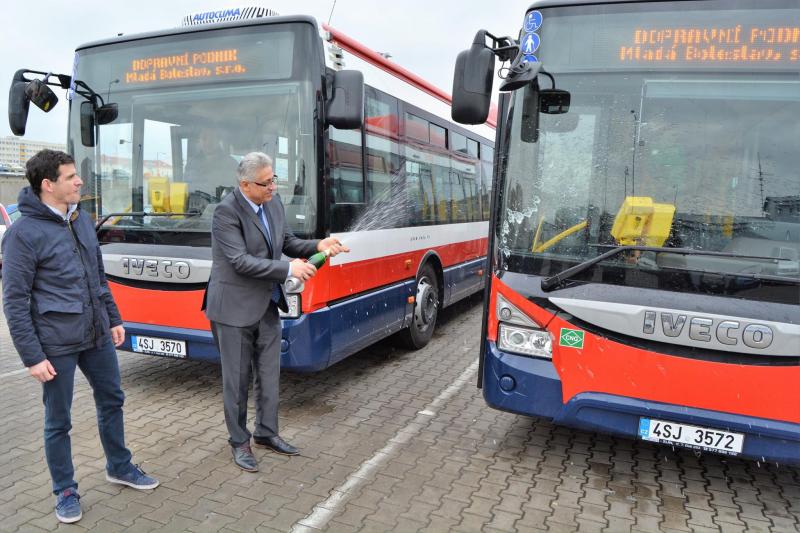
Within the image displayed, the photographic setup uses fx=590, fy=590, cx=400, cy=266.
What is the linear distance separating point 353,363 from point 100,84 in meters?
3.64

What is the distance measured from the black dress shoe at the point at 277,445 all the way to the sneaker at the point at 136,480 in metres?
0.76

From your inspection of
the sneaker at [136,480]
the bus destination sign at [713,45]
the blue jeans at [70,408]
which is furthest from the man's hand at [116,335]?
the bus destination sign at [713,45]

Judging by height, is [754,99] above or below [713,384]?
above

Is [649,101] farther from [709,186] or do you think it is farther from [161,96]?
[161,96]

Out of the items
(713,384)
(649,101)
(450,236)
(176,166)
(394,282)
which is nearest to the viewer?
(713,384)

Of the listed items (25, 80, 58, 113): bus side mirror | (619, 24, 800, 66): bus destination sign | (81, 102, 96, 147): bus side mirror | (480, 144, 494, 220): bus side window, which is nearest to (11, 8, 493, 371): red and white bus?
(81, 102, 96, 147): bus side mirror

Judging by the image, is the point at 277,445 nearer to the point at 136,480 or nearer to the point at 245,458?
the point at 245,458

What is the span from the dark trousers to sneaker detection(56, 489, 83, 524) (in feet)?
3.12

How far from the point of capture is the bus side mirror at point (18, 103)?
5262mm

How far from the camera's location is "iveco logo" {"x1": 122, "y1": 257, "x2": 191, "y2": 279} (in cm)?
471

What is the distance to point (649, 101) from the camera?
358cm

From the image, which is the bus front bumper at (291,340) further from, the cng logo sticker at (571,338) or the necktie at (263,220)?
the cng logo sticker at (571,338)

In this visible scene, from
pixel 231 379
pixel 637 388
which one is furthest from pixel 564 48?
pixel 231 379

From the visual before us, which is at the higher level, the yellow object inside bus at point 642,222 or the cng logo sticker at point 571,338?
the yellow object inside bus at point 642,222
